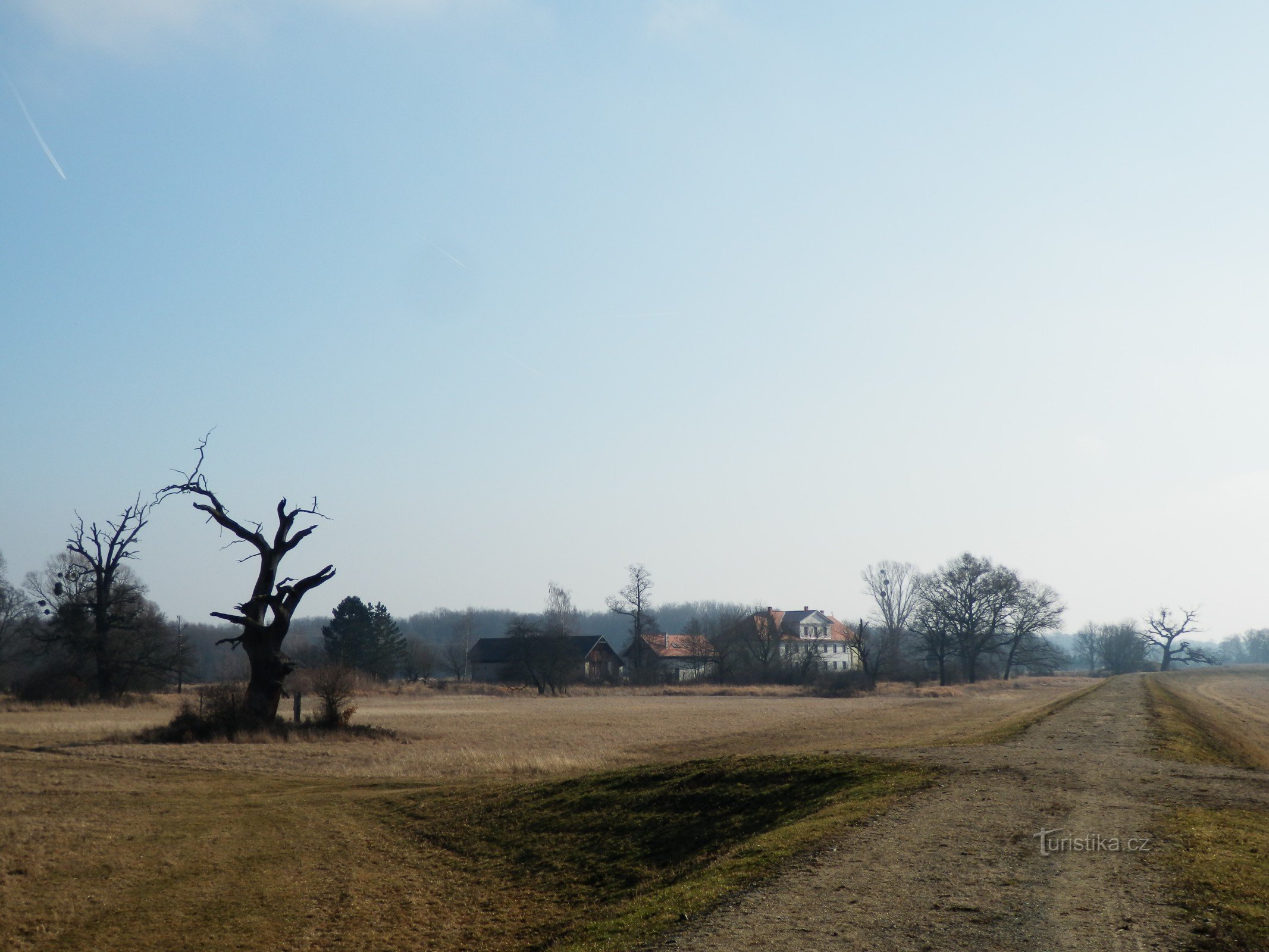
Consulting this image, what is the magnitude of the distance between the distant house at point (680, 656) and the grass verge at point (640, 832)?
257 feet

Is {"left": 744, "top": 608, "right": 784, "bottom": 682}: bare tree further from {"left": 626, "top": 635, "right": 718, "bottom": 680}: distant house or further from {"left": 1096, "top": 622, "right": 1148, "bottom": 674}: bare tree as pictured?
{"left": 1096, "top": 622, "right": 1148, "bottom": 674}: bare tree

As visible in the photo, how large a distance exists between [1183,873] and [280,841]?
12.8m

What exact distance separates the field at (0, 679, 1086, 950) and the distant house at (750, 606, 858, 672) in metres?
72.0

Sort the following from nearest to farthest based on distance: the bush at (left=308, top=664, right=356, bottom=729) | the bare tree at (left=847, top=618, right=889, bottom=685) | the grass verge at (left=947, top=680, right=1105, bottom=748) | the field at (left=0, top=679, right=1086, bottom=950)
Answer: the field at (left=0, top=679, right=1086, bottom=950) → the grass verge at (left=947, top=680, right=1105, bottom=748) → the bush at (left=308, top=664, right=356, bottom=729) → the bare tree at (left=847, top=618, right=889, bottom=685)

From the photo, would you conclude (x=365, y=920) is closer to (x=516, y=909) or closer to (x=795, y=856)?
(x=516, y=909)

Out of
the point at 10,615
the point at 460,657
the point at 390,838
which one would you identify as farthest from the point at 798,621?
the point at 390,838

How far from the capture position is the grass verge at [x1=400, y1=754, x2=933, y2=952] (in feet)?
31.8

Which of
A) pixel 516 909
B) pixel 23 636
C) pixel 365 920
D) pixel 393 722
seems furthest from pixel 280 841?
pixel 23 636

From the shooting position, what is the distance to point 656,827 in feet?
46.3

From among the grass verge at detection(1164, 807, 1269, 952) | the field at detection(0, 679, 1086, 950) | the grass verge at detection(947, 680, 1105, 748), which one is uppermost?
the grass verge at detection(1164, 807, 1269, 952)

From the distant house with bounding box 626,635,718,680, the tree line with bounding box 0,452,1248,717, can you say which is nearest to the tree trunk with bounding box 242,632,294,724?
the tree line with bounding box 0,452,1248,717

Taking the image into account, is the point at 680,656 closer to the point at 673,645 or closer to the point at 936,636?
the point at 673,645

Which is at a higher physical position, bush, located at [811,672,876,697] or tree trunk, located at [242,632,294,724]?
tree trunk, located at [242,632,294,724]

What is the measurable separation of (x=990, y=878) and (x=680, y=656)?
111526mm
